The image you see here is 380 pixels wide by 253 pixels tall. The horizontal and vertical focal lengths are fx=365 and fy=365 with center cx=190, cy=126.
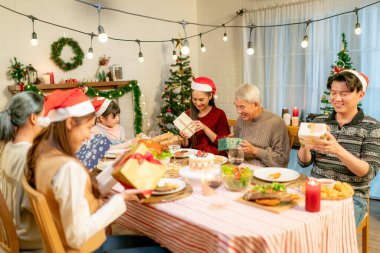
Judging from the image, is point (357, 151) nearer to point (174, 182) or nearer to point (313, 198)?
point (313, 198)

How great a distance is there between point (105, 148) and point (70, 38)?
2.28 meters

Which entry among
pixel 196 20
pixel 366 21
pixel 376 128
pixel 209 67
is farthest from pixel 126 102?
pixel 376 128

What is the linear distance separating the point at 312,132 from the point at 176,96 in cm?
334

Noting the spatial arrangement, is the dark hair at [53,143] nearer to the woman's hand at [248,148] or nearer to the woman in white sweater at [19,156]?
the woman in white sweater at [19,156]

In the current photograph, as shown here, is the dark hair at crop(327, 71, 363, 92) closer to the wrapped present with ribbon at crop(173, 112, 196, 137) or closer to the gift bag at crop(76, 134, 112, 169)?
the wrapped present with ribbon at crop(173, 112, 196, 137)

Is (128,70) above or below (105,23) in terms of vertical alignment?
below

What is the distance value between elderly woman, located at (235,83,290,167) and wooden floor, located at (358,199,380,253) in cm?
106

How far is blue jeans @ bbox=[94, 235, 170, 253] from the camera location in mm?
1749

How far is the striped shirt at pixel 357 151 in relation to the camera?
213cm

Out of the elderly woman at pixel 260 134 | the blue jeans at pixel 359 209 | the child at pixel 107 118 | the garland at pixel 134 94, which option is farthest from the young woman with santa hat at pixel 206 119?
the garland at pixel 134 94

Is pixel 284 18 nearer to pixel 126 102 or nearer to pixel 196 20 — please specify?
pixel 196 20

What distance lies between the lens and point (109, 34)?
475 centimetres

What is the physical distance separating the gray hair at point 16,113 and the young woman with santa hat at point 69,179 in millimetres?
501

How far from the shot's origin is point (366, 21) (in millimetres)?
3865
